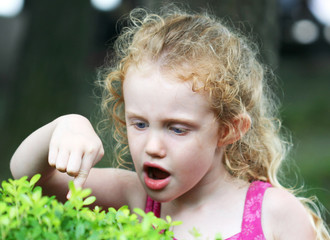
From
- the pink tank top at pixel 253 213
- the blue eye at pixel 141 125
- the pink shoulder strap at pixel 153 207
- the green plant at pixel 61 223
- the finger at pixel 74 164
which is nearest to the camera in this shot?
the green plant at pixel 61 223

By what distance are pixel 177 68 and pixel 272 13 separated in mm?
2122

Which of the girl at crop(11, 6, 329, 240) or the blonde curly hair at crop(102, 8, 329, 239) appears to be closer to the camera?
the girl at crop(11, 6, 329, 240)

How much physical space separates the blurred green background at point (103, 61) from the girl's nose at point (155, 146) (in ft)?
3.35

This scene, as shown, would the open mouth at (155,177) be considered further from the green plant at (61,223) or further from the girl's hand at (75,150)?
the green plant at (61,223)

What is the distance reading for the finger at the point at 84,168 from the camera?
212 centimetres

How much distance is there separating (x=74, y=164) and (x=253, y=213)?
93 centimetres

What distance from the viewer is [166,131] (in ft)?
7.63

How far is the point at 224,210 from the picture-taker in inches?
A: 103

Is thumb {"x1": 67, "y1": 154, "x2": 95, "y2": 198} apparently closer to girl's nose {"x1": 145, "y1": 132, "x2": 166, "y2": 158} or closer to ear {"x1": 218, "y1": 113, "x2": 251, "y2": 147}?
girl's nose {"x1": 145, "y1": 132, "x2": 166, "y2": 158}

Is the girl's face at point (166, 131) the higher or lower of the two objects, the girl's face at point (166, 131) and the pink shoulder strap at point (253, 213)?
the higher

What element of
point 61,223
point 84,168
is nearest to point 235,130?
point 84,168

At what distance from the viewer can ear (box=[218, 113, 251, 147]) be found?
8.43ft

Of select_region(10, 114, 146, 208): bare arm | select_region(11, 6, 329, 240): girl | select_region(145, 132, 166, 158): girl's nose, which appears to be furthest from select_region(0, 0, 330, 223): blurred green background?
select_region(145, 132, 166, 158): girl's nose

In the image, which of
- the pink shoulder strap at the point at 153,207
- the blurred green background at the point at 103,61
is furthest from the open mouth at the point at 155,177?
the blurred green background at the point at 103,61
